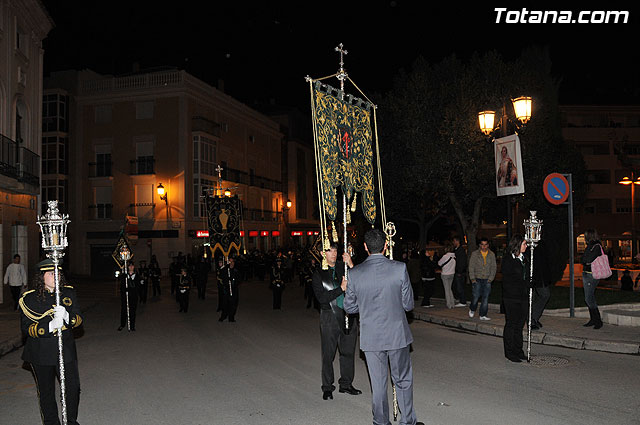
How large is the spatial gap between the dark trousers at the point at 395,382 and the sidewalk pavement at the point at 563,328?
591 centimetres

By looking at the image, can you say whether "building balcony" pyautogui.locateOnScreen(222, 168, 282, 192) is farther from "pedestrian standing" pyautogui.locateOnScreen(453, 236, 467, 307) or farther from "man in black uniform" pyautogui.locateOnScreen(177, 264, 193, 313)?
"pedestrian standing" pyautogui.locateOnScreen(453, 236, 467, 307)

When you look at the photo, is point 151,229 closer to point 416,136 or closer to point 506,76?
point 416,136

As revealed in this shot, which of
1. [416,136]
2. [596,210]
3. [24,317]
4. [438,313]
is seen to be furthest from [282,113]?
Answer: [24,317]

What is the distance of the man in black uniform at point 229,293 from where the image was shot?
46.9 ft

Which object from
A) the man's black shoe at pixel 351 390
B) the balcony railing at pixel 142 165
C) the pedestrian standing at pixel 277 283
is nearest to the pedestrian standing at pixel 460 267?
the pedestrian standing at pixel 277 283

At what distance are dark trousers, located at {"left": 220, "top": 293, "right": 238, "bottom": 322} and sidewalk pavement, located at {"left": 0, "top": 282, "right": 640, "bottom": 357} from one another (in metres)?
4.61

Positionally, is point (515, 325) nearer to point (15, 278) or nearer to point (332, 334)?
point (332, 334)

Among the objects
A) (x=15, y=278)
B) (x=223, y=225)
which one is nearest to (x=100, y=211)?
(x=223, y=225)

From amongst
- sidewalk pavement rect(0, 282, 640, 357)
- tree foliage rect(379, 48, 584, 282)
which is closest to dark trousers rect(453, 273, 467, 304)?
sidewalk pavement rect(0, 282, 640, 357)

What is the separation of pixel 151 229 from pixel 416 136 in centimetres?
2228

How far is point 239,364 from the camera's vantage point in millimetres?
8906

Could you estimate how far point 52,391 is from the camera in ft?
18.0

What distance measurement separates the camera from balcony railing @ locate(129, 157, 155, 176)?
3812 centimetres

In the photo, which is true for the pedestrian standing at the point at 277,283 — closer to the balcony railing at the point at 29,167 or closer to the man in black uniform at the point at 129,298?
the man in black uniform at the point at 129,298
